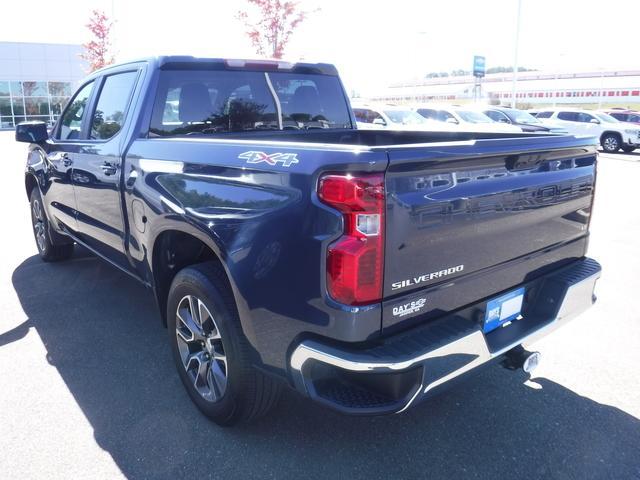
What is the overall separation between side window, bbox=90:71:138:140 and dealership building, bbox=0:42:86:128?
1368 inches

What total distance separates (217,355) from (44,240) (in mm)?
3872

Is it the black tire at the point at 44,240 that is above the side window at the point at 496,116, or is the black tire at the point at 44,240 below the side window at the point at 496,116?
below

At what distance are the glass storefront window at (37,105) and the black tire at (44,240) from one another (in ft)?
117

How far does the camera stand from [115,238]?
3.84 m

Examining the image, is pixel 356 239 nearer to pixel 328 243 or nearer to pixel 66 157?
pixel 328 243

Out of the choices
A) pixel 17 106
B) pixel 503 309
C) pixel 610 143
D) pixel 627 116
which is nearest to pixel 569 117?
pixel 610 143

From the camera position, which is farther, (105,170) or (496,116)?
(496,116)

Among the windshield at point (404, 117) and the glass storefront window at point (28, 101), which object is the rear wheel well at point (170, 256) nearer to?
the windshield at point (404, 117)

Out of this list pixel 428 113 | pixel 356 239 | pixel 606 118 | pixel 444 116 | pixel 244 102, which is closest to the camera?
pixel 356 239

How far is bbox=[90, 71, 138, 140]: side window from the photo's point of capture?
3.72 m

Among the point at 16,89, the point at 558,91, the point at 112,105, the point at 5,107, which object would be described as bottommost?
the point at 112,105

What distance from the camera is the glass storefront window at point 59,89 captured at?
37.6m

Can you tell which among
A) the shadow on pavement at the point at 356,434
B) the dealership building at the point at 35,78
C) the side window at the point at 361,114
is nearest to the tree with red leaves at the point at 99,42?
the dealership building at the point at 35,78

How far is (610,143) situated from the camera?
70.1 feet
